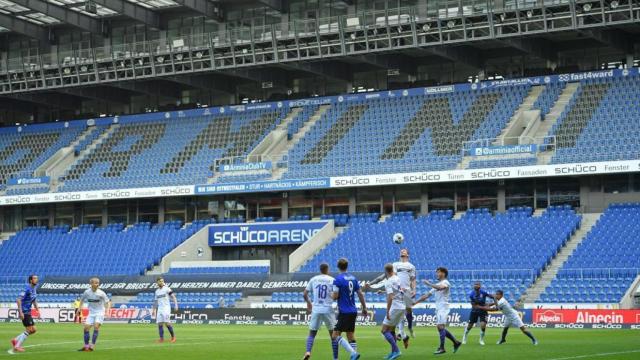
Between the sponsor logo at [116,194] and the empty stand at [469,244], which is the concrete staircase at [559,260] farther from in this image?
the sponsor logo at [116,194]

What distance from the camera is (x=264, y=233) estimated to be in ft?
192

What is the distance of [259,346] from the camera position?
28.3m

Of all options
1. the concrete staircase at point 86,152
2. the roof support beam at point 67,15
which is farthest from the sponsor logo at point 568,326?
the concrete staircase at point 86,152

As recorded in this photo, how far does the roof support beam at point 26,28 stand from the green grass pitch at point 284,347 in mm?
31850

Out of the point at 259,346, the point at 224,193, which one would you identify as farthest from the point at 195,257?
the point at 259,346

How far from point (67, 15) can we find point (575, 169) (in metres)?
30.9

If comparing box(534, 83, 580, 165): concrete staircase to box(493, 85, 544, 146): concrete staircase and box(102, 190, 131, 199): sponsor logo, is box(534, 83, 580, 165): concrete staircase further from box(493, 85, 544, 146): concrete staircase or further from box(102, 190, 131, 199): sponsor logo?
box(102, 190, 131, 199): sponsor logo

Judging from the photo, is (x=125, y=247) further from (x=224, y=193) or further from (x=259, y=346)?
(x=259, y=346)

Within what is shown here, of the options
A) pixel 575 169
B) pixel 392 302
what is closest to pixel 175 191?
pixel 575 169

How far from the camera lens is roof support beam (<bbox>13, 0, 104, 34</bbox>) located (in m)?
59.0

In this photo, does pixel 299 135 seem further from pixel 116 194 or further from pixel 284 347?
pixel 284 347

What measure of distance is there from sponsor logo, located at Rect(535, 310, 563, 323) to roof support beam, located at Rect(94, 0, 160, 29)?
29.9 m

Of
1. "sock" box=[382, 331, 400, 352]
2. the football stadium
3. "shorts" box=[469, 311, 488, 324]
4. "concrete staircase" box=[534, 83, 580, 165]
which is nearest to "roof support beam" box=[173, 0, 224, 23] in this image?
the football stadium

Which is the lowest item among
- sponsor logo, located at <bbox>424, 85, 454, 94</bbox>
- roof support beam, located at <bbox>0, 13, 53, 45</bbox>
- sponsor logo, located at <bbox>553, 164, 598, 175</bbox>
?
sponsor logo, located at <bbox>553, 164, 598, 175</bbox>
